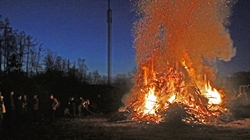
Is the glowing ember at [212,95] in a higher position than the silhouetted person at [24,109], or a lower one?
higher

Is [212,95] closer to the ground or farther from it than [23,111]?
farther from it

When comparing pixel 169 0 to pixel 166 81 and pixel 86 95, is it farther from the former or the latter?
pixel 86 95

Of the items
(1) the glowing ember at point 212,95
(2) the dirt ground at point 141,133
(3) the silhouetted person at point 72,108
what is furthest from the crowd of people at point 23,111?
(1) the glowing ember at point 212,95

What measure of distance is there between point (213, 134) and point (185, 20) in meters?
9.80

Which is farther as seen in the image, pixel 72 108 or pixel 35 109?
pixel 72 108

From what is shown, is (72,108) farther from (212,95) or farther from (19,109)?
(212,95)

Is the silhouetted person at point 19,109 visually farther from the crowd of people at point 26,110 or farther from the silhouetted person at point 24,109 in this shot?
the silhouetted person at point 24,109

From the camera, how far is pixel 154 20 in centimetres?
2248

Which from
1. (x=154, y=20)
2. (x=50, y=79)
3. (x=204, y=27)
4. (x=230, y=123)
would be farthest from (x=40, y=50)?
(x=230, y=123)

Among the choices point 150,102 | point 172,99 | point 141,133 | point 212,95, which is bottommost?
point 141,133

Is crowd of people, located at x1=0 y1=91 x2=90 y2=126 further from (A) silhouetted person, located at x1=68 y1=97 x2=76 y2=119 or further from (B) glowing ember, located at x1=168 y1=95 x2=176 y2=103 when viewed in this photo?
(B) glowing ember, located at x1=168 y1=95 x2=176 y2=103

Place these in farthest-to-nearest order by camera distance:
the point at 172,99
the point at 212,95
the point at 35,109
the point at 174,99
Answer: the point at 212,95
the point at 172,99
the point at 174,99
the point at 35,109

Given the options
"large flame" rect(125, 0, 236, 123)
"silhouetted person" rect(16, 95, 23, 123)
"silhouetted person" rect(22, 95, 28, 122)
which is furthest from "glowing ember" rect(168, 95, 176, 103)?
"silhouetted person" rect(16, 95, 23, 123)

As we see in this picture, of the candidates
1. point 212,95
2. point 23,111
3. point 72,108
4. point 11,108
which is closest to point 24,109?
point 23,111
